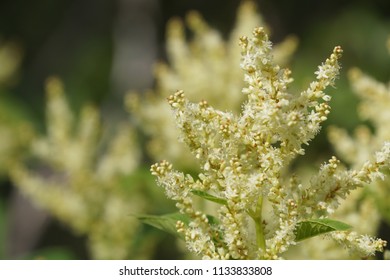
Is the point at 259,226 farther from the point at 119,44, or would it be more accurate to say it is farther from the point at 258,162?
the point at 119,44

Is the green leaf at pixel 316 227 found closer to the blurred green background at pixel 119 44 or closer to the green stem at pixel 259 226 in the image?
the green stem at pixel 259 226

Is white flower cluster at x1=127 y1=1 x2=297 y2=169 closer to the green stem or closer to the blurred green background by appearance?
the blurred green background

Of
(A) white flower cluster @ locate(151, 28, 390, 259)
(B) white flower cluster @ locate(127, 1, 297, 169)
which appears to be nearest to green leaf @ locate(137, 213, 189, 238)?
(A) white flower cluster @ locate(151, 28, 390, 259)

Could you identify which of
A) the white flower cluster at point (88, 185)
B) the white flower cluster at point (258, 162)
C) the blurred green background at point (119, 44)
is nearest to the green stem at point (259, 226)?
the white flower cluster at point (258, 162)

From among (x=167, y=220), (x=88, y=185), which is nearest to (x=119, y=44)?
(x=88, y=185)
